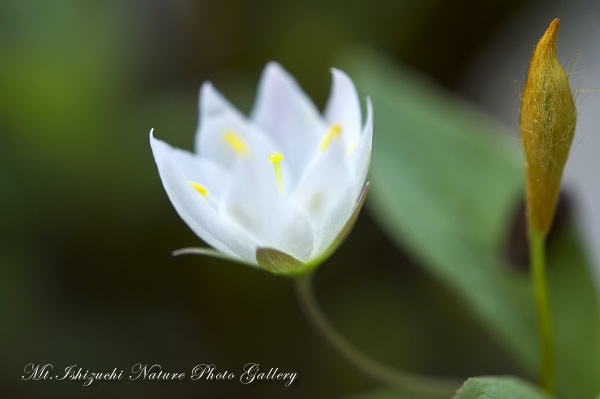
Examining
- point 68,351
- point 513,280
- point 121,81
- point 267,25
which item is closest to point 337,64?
point 267,25

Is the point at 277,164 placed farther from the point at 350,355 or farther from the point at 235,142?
the point at 350,355

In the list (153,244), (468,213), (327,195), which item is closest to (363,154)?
(327,195)

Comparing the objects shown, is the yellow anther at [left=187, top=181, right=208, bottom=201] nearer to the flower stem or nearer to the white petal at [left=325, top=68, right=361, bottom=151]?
the white petal at [left=325, top=68, right=361, bottom=151]

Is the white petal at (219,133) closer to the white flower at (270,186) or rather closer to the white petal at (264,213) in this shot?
the white flower at (270,186)

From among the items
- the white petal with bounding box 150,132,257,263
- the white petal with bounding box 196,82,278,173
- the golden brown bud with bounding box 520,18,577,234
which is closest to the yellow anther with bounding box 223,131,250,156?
the white petal with bounding box 196,82,278,173

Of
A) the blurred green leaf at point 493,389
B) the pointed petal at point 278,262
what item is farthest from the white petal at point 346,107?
the blurred green leaf at point 493,389

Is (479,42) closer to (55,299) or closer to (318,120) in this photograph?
(318,120)
